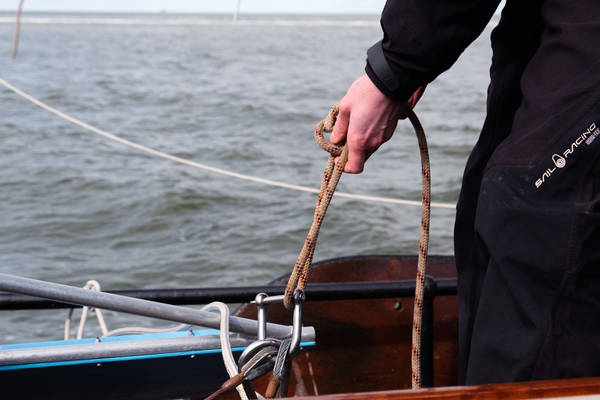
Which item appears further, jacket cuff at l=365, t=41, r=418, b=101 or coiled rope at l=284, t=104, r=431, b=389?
coiled rope at l=284, t=104, r=431, b=389

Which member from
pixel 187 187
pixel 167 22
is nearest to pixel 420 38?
pixel 187 187

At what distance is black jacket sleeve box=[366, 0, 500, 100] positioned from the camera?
0.99 m

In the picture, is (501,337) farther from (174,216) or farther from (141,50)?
(141,50)

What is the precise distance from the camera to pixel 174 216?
6664 mm

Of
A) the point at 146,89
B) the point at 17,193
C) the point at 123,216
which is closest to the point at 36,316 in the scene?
the point at 123,216

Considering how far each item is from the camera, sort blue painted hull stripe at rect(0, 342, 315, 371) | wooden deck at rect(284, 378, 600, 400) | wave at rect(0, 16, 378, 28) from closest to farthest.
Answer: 1. wooden deck at rect(284, 378, 600, 400)
2. blue painted hull stripe at rect(0, 342, 315, 371)
3. wave at rect(0, 16, 378, 28)

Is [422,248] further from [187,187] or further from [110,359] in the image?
[187,187]

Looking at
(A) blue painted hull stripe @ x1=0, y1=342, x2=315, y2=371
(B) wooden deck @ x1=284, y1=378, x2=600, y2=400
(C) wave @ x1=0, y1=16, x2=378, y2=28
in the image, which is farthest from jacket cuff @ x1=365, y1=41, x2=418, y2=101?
(C) wave @ x1=0, y1=16, x2=378, y2=28

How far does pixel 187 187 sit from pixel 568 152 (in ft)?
20.7

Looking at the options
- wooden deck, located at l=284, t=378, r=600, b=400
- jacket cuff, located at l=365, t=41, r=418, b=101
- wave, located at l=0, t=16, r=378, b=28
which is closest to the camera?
wooden deck, located at l=284, t=378, r=600, b=400

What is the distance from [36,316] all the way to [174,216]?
216 centimetres

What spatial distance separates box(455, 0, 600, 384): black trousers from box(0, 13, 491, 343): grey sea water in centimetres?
368

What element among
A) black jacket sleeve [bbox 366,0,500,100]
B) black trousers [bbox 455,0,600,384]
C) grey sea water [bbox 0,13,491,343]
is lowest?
grey sea water [bbox 0,13,491,343]

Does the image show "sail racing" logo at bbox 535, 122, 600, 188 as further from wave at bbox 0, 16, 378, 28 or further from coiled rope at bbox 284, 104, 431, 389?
wave at bbox 0, 16, 378, 28
